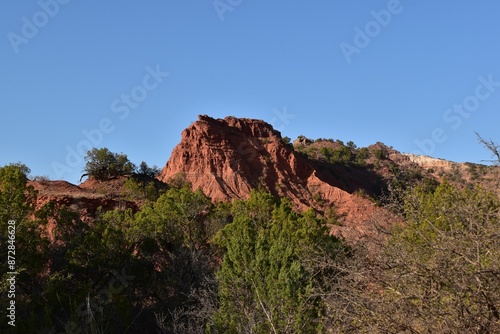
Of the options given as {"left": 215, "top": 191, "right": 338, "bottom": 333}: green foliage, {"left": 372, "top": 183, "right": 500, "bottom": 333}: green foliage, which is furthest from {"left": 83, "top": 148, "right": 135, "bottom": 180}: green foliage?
{"left": 372, "top": 183, "right": 500, "bottom": 333}: green foliage

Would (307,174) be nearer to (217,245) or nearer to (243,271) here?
(217,245)

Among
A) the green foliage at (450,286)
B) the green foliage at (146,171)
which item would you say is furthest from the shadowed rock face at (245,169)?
the green foliage at (450,286)

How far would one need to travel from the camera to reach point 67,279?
19719 millimetres

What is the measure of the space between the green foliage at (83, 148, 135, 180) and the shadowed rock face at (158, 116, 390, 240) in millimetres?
7375

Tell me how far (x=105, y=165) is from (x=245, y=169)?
15.7 m

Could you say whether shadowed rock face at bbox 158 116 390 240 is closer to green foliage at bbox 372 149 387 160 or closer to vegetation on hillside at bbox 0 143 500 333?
vegetation on hillside at bbox 0 143 500 333

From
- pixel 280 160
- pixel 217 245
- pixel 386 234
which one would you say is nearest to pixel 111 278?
pixel 217 245

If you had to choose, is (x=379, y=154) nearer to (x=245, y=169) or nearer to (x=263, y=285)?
(x=245, y=169)

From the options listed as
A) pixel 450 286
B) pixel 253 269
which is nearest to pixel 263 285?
pixel 253 269

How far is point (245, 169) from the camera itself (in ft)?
193

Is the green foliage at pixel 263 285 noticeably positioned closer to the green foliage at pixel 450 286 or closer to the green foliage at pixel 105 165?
the green foliage at pixel 450 286

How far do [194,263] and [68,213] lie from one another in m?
6.08

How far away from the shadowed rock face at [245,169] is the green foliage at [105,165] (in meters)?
7.37

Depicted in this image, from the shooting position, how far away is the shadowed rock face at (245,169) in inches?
2188
